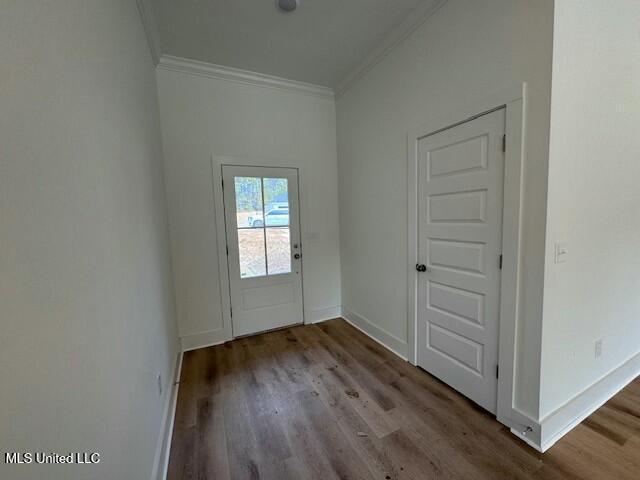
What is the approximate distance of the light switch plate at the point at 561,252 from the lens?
57.9 inches

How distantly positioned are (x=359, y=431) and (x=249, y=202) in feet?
7.67

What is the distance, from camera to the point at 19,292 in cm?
49

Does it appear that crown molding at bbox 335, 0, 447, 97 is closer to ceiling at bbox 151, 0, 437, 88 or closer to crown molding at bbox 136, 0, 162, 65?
ceiling at bbox 151, 0, 437, 88

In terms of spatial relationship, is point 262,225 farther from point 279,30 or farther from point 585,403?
point 585,403

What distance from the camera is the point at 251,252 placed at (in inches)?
118

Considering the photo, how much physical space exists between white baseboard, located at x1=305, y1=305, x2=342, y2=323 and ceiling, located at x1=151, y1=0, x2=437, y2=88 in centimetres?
284

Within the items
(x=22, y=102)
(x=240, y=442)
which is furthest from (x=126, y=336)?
(x=240, y=442)

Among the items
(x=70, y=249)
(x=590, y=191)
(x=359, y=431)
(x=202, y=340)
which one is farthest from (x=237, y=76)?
(x=359, y=431)

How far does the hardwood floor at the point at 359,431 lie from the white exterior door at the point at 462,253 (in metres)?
0.25

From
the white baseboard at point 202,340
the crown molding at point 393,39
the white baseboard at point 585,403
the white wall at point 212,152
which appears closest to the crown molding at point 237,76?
the white wall at point 212,152

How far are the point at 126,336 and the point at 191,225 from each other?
5.90 feet

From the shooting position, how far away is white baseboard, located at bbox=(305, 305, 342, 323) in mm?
3348

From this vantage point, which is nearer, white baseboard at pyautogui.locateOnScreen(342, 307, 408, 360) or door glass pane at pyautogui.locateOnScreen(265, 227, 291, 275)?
white baseboard at pyautogui.locateOnScreen(342, 307, 408, 360)

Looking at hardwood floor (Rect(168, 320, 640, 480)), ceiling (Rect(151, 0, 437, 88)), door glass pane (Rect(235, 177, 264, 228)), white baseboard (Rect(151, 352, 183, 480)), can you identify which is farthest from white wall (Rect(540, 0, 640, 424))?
door glass pane (Rect(235, 177, 264, 228))
